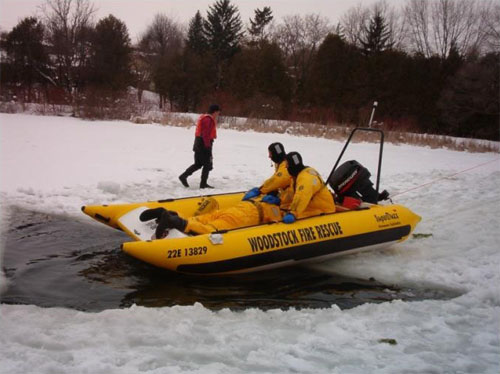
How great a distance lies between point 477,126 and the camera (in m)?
27.9

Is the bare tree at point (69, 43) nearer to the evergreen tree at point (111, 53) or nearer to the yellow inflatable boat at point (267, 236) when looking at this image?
the evergreen tree at point (111, 53)

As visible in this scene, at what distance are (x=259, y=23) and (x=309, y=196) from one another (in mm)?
39929

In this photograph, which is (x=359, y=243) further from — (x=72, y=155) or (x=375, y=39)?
(x=375, y=39)

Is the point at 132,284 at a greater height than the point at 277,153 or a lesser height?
lesser

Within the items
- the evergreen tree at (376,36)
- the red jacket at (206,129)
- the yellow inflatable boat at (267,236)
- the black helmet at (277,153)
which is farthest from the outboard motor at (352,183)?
the evergreen tree at (376,36)

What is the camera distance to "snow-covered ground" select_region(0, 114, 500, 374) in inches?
138

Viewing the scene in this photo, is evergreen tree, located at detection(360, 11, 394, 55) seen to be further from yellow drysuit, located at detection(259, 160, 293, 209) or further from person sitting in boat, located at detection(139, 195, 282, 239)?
person sitting in boat, located at detection(139, 195, 282, 239)

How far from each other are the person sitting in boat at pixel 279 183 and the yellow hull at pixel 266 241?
1.95ft

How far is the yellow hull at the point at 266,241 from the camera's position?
500 centimetres

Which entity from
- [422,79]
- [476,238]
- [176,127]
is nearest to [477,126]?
[422,79]

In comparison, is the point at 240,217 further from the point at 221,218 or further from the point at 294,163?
the point at 294,163

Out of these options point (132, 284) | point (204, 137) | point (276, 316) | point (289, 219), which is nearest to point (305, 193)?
point (289, 219)

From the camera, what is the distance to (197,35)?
42094mm

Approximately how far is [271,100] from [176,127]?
26.0 feet
